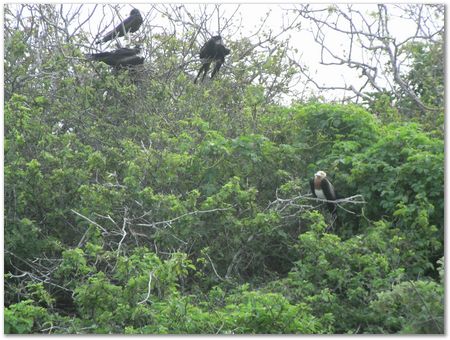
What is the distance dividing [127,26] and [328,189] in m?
2.58

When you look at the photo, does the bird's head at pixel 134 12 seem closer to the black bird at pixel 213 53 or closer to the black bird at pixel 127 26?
the black bird at pixel 127 26

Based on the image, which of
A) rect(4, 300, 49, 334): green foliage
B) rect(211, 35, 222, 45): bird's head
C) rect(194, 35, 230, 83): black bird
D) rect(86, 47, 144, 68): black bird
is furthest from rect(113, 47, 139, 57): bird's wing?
rect(4, 300, 49, 334): green foliage

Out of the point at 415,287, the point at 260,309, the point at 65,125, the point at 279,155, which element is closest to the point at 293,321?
the point at 260,309

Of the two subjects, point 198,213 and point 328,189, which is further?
point 328,189

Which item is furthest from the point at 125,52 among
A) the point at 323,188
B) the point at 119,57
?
the point at 323,188

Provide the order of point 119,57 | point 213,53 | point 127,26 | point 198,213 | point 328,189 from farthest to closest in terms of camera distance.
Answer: point 127,26 → point 213,53 → point 119,57 → point 328,189 → point 198,213

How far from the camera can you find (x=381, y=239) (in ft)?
19.5

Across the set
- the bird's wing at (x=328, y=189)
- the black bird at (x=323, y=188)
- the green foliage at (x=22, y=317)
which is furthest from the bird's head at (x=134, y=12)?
the green foliage at (x=22, y=317)

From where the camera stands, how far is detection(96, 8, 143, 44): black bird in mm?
7840

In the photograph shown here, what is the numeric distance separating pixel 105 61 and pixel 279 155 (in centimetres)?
164

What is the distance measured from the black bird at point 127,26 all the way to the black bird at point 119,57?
459 millimetres

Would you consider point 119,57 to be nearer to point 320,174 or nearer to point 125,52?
point 125,52

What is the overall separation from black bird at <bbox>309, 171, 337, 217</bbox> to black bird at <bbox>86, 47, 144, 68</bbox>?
1.82m

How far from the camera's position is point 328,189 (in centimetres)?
635
